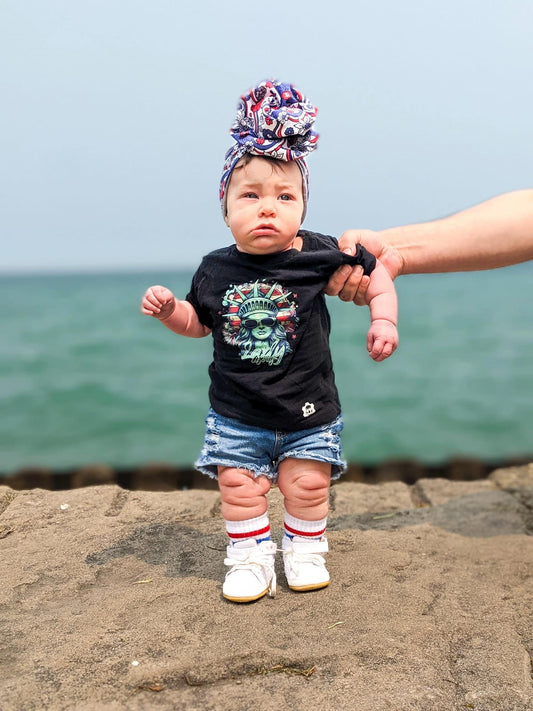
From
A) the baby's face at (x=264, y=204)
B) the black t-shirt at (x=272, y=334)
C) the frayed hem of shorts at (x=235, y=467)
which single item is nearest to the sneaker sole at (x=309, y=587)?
the frayed hem of shorts at (x=235, y=467)

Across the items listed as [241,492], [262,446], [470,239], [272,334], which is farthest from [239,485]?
[470,239]

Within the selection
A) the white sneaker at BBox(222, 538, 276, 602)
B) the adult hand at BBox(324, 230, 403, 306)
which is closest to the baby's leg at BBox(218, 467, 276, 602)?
the white sneaker at BBox(222, 538, 276, 602)

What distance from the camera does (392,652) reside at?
236cm

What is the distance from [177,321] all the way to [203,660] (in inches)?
43.6

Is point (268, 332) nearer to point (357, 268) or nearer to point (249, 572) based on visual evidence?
point (357, 268)

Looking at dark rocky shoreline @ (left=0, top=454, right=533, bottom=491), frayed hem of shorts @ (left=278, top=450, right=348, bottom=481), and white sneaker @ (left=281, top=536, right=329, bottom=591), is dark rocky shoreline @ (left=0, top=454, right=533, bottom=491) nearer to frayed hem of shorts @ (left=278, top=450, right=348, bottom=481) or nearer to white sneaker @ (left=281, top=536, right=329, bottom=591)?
white sneaker @ (left=281, top=536, right=329, bottom=591)

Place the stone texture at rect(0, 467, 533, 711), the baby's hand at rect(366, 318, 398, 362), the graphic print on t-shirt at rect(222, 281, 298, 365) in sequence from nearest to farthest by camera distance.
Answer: the stone texture at rect(0, 467, 533, 711) < the baby's hand at rect(366, 318, 398, 362) < the graphic print on t-shirt at rect(222, 281, 298, 365)

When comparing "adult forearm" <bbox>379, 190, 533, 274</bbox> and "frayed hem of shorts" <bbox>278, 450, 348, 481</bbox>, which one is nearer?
"frayed hem of shorts" <bbox>278, 450, 348, 481</bbox>

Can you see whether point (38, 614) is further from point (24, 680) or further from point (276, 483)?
point (276, 483)

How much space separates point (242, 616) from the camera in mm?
2586

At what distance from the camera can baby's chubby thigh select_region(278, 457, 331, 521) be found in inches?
107

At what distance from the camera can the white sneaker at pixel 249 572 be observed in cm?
268

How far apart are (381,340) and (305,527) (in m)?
0.76

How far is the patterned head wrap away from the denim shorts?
784mm
